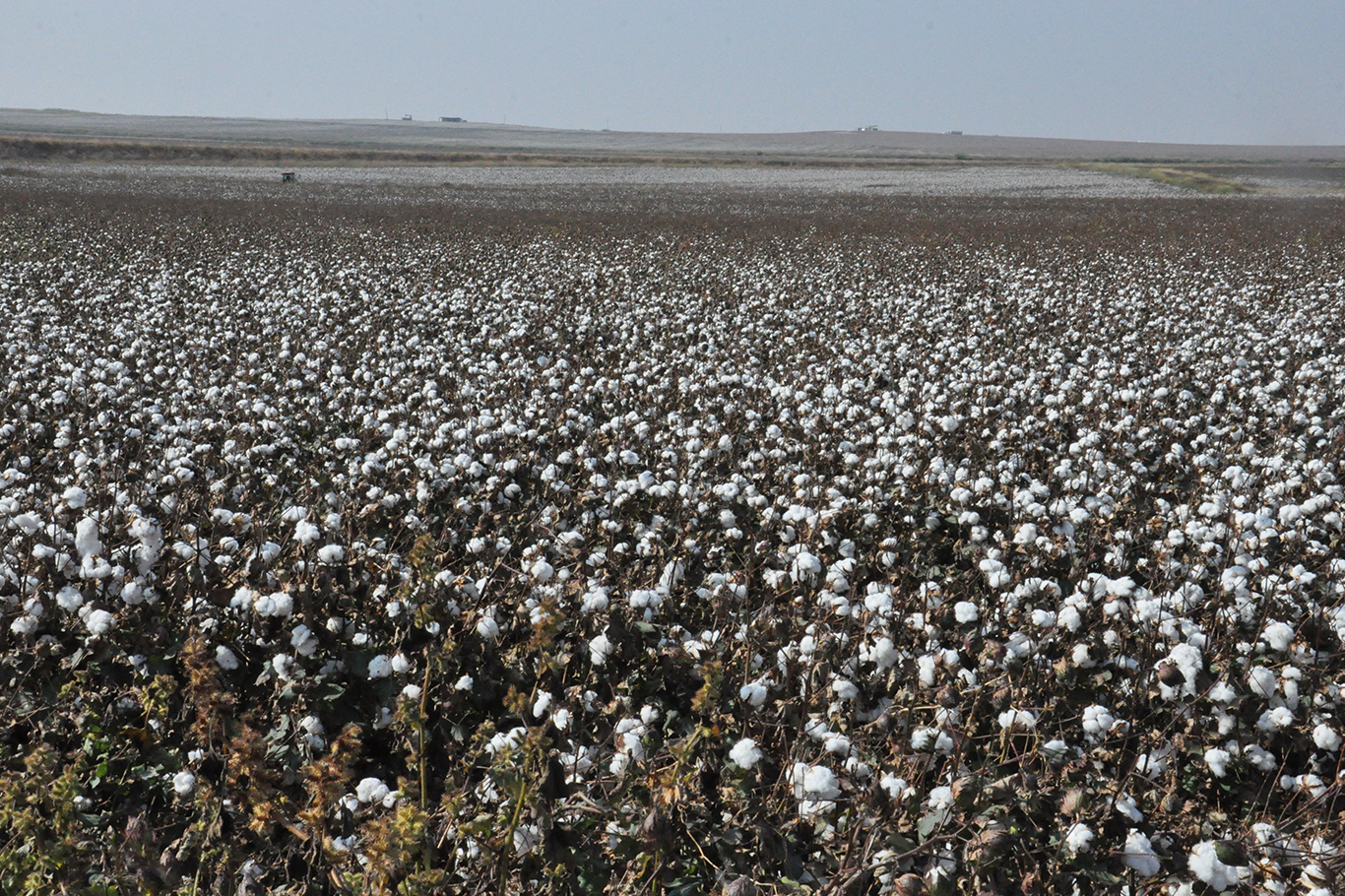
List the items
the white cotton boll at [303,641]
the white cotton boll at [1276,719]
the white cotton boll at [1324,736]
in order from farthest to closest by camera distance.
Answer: the white cotton boll at [303,641], the white cotton boll at [1276,719], the white cotton boll at [1324,736]

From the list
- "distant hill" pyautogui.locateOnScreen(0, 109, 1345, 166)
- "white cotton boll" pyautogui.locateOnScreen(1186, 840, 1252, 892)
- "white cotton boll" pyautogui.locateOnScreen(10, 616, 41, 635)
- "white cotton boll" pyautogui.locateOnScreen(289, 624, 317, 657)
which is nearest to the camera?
"white cotton boll" pyautogui.locateOnScreen(1186, 840, 1252, 892)

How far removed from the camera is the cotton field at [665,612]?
2.36m

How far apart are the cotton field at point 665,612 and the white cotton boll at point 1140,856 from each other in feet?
0.10

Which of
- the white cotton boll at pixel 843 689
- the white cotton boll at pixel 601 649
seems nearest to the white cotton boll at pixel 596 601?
the white cotton boll at pixel 601 649

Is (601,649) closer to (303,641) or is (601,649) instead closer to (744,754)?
(744,754)

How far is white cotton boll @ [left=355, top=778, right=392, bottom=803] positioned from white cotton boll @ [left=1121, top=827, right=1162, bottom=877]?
1.97 metres

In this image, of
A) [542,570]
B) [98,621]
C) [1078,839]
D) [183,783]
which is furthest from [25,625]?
[1078,839]

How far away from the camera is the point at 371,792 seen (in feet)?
8.09

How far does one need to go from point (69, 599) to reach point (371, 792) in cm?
143

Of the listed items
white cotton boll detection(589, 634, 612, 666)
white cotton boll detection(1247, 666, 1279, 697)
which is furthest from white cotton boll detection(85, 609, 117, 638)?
white cotton boll detection(1247, 666, 1279, 697)

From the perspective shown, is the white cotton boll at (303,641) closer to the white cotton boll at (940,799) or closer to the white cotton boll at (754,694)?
the white cotton boll at (754,694)

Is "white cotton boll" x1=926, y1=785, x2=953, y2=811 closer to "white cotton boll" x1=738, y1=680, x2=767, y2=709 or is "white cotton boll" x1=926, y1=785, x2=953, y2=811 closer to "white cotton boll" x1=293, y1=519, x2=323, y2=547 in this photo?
"white cotton boll" x1=738, y1=680, x2=767, y2=709

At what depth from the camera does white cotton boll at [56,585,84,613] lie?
3.03m

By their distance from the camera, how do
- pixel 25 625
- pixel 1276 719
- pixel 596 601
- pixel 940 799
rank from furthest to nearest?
pixel 596 601, pixel 25 625, pixel 1276 719, pixel 940 799
